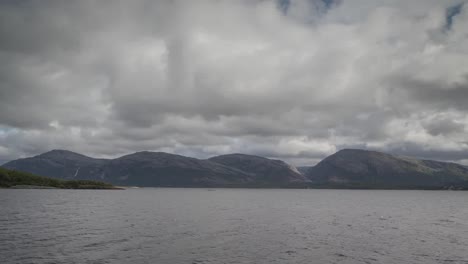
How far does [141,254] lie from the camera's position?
52531 millimetres

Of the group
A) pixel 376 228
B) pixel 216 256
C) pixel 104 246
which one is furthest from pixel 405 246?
pixel 104 246

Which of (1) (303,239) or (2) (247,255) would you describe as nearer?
(2) (247,255)

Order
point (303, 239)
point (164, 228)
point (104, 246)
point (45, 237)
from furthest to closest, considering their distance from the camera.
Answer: point (164, 228) → point (303, 239) → point (45, 237) → point (104, 246)

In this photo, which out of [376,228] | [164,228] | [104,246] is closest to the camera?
[104,246]

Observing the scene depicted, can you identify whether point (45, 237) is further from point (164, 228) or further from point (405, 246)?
point (405, 246)

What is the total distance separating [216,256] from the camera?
5272 centimetres

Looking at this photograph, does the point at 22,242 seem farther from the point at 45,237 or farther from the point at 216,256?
the point at 216,256

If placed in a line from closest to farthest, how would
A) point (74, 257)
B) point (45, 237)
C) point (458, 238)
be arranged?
point (74, 257) < point (45, 237) < point (458, 238)

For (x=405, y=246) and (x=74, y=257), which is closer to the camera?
(x=74, y=257)

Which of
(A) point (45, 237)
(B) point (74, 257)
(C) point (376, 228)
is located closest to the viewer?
(B) point (74, 257)

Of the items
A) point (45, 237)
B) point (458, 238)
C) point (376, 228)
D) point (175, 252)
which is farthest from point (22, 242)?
point (458, 238)

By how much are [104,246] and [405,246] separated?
54436mm

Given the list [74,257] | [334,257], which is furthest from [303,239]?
[74,257]

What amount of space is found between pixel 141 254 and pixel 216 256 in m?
11.5
